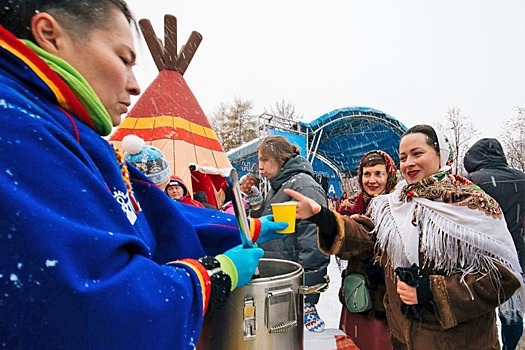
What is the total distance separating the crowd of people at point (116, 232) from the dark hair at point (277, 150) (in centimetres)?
132

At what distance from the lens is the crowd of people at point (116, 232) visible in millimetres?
565

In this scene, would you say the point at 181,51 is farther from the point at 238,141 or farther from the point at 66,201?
the point at 238,141

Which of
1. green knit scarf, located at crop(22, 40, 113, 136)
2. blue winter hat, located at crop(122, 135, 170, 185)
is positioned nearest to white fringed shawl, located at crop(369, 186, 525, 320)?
green knit scarf, located at crop(22, 40, 113, 136)

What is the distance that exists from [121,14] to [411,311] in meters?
1.71

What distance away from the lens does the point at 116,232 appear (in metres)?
0.70

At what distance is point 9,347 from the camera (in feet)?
1.86

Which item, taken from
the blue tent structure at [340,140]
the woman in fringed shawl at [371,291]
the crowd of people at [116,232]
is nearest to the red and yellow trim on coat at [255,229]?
the crowd of people at [116,232]

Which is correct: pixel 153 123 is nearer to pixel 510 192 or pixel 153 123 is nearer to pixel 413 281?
pixel 510 192

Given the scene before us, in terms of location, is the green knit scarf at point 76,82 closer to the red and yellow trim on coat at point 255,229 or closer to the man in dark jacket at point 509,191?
the red and yellow trim on coat at point 255,229

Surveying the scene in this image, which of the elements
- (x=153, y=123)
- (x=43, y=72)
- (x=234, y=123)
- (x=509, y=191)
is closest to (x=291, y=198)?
(x=509, y=191)

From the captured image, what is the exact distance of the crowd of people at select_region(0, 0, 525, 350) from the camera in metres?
0.57

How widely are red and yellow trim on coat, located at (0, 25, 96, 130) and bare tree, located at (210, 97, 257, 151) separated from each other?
29369 mm

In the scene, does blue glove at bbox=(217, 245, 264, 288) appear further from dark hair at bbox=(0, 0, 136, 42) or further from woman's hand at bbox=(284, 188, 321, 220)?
woman's hand at bbox=(284, 188, 321, 220)

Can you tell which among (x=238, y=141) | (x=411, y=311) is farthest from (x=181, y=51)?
(x=238, y=141)
